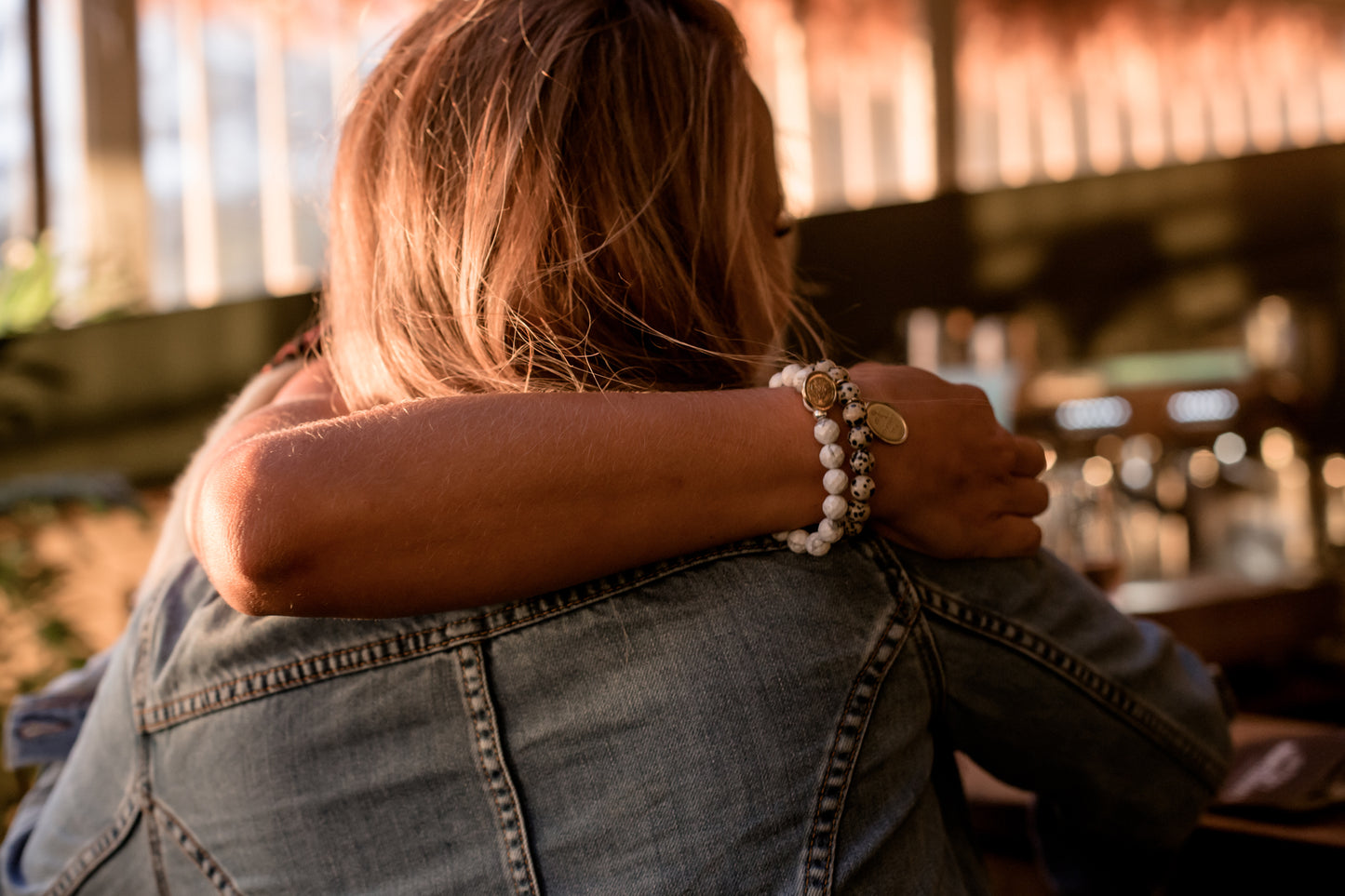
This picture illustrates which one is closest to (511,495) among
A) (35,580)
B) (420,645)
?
Answer: (420,645)

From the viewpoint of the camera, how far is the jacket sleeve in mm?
572

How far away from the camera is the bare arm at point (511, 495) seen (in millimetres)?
435

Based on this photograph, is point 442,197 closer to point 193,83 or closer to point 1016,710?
point 1016,710

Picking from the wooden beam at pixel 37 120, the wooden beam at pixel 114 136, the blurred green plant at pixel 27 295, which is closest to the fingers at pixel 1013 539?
the blurred green plant at pixel 27 295

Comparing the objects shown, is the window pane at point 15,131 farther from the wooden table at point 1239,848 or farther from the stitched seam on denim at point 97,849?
the wooden table at point 1239,848

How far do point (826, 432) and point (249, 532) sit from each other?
0.90 feet

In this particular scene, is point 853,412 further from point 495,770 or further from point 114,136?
point 114,136

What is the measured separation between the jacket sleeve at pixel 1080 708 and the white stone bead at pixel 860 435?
3.1 inches

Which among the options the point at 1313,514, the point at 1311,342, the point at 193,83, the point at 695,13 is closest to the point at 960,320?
the point at 1311,342

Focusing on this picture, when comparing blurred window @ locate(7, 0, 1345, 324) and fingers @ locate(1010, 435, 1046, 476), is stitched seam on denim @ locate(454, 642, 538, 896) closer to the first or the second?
fingers @ locate(1010, 435, 1046, 476)

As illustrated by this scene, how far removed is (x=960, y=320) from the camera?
2.35m

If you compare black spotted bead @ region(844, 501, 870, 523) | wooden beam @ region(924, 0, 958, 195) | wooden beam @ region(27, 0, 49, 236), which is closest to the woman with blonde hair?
black spotted bead @ region(844, 501, 870, 523)

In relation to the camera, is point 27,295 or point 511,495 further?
point 27,295

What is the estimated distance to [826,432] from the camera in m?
0.52
